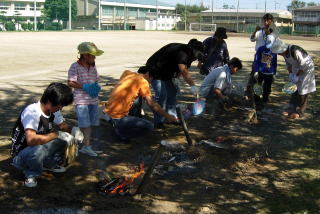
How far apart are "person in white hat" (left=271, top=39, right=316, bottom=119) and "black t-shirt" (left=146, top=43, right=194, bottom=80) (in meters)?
2.30

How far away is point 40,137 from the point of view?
4.10 meters

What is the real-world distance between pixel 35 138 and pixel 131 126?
1.86 metres

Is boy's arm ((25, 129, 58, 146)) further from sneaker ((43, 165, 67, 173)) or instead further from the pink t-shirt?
the pink t-shirt

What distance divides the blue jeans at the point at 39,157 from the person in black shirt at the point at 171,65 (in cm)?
236

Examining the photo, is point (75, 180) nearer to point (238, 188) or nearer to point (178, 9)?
point (238, 188)

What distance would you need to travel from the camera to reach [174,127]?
707cm

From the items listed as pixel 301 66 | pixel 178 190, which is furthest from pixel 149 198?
pixel 301 66

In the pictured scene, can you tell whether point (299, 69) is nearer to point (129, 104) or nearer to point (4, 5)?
point (129, 104)

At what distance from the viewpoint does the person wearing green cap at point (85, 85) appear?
5.08 m

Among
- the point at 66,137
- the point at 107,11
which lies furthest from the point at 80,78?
the point at 107,11

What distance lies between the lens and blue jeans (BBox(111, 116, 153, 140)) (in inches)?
221

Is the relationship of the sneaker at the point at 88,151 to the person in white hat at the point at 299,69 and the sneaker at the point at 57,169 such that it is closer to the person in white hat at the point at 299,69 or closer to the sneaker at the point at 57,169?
the sneaker at the point at 57,169

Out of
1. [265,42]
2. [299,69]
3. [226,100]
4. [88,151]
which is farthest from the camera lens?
[265,42]

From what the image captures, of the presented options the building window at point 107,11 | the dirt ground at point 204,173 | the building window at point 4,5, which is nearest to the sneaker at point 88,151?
the dirt ground at point 204,173
